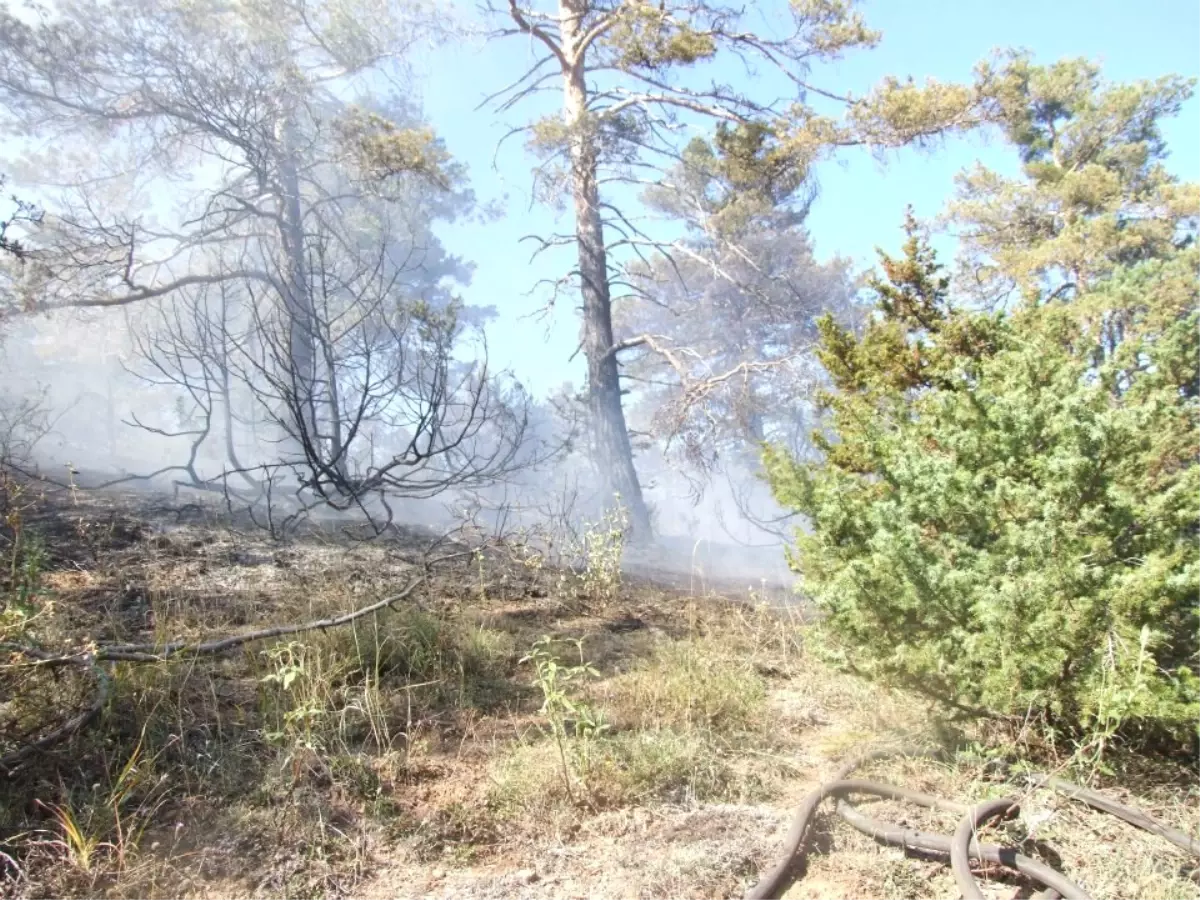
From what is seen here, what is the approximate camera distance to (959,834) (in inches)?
78.7

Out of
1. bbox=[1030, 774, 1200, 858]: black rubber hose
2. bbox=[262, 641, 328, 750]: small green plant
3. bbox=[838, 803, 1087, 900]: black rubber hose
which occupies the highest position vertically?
bbox=[262, 641, 328, 750]: small green plant

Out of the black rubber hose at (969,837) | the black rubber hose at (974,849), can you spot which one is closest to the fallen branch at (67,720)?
the black rubber hose at (974,849)

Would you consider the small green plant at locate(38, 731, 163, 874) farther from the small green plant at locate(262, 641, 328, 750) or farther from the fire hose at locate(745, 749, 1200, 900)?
the fire hose at locate(745, 749, 1200, 900)

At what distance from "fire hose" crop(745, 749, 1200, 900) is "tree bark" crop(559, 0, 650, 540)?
944 centimetres

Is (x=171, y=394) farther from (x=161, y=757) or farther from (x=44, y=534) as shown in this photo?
(x=161, y=757)

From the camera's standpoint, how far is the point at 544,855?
7.16ft

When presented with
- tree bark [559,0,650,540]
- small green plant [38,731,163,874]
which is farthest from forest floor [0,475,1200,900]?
tree bark [559,0,650,540]

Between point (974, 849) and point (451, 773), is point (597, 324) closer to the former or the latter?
point (451, 773)

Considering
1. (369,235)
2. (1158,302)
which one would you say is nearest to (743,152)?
(1158,302)

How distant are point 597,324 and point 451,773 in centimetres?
1026

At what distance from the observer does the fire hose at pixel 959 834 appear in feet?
6.19

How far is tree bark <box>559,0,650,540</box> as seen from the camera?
1202cm

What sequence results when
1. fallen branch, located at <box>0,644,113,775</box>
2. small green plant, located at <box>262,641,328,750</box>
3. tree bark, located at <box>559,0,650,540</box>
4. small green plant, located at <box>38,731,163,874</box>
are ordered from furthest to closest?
1. tree bark, located at <box>559,0,650,540</box>
2. small green plant, located at <box>262,641,328,750</box>
3. fallen branch, located at <box>0,644,113,775</box>
4. small green plant, located at <box>38,731,163,874</box>

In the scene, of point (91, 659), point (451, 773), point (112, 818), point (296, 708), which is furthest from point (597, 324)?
point (112, 818)
